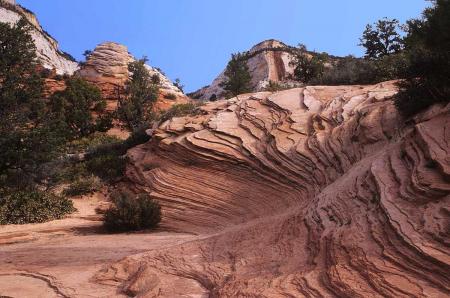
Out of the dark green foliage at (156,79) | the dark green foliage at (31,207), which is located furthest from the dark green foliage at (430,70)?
the dark green foliage at (156,79)

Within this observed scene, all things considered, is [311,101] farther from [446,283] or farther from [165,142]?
[446,283]

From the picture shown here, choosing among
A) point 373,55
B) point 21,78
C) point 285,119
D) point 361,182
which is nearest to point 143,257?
point 361,182

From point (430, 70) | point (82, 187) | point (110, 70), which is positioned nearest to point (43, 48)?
point (110, 70)

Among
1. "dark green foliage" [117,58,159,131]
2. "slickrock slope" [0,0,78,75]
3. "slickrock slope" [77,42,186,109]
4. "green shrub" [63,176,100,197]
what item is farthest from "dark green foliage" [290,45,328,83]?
"green shrub" [63,176,100,197]

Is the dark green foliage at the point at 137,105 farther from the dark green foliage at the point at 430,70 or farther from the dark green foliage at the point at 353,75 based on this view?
the dark green foliage at the point at 430,70

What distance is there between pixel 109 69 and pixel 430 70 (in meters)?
44.8

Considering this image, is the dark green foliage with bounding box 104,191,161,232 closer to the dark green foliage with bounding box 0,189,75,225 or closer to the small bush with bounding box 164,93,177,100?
the dark green foliage with bounding box 0,189,75,225

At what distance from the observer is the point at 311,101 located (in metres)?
17.8

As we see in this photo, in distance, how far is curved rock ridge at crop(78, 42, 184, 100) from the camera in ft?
163

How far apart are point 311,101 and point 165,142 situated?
582 centimetres

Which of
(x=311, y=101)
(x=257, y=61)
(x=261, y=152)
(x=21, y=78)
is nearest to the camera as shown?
(x=261, y=152)

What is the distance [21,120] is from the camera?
20.0m

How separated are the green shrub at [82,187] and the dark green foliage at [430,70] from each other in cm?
1244

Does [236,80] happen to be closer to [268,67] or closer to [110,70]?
[268,67]
